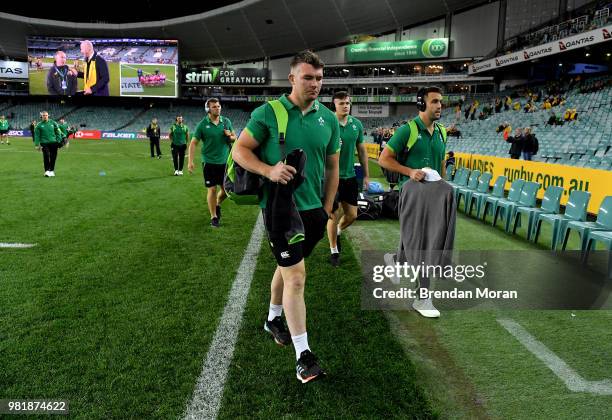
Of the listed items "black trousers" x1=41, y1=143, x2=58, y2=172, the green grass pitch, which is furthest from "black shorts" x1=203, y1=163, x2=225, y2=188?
"black trousers" x1=41, y1=143, x2=58, y2=172

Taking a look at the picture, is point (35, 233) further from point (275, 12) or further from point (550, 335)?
point (275, 12)

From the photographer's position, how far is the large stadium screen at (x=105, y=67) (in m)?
50.3

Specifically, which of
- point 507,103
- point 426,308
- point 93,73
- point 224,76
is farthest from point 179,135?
point 224,76

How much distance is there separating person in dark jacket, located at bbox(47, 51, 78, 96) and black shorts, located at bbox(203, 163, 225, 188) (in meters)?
50.0

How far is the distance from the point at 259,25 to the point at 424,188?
5662 cm

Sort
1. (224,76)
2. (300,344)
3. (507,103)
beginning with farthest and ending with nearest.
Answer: (224,76), (507,103), (300,344)

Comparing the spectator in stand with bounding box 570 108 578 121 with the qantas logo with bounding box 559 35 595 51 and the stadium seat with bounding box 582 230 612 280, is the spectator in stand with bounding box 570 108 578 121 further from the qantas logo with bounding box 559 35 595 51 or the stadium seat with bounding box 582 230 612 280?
the stadium seat with bounding box 582 230 612 280

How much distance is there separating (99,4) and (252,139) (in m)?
66.4

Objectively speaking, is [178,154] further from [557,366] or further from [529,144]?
[557,366]

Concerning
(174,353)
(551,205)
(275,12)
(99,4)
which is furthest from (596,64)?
(99,4)

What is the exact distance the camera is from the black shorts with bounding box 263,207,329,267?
2938 mm

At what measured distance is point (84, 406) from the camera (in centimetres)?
258

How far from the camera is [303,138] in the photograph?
2.97 meters

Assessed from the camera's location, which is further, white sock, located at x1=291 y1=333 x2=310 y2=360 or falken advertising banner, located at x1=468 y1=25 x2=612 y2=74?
falken advertising banner, located at x1=468 y1=25 x2=612 y2=74
